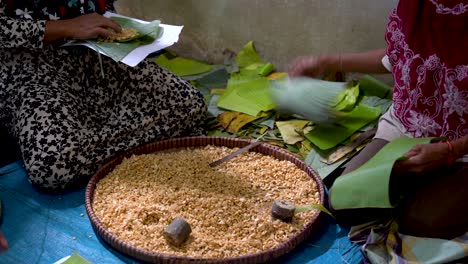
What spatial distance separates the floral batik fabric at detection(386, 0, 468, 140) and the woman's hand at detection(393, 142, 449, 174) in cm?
14

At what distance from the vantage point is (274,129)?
2.70 metres

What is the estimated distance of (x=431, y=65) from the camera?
1.85 metres

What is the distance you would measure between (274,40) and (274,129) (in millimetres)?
661

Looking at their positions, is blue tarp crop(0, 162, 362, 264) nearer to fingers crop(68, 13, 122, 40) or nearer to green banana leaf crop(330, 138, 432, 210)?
green banana leaf crop(330, 138, 432, 210)

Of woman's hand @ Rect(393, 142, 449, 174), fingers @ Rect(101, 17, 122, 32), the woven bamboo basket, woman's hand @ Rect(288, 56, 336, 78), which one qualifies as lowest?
the woven bamboo basket

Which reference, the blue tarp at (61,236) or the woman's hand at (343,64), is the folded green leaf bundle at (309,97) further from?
the blue tarp at (61,236)

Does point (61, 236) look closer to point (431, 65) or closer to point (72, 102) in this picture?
point (72, 102)

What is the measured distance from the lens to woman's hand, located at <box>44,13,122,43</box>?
2.35m

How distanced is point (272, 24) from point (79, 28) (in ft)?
3.71

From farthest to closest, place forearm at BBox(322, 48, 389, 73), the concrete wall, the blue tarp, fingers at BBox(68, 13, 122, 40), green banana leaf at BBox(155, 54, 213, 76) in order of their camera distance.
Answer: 1. green banana leaf at BBox(155, 54, 213, 76)
2. the concrete wall
3. fingers at BBox(68, 13, 122, 40)
4. forearm at BBox(322, 48, 389, 73)
5. the blue tarp

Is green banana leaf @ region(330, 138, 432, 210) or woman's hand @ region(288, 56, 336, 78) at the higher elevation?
woman's hand @ region(288, 56, 336, 78)

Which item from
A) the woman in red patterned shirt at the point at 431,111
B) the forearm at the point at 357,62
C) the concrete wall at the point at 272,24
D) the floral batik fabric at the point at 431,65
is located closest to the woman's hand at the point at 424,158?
the woman in red patterned shirt at the point at 431,111

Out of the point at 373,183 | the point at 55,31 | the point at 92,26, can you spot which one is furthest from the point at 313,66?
the point at 55,31

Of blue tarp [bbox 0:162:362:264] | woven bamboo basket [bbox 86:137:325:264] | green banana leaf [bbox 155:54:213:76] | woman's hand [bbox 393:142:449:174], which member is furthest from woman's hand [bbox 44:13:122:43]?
woman's hand [bbox 393:142:449:174]
